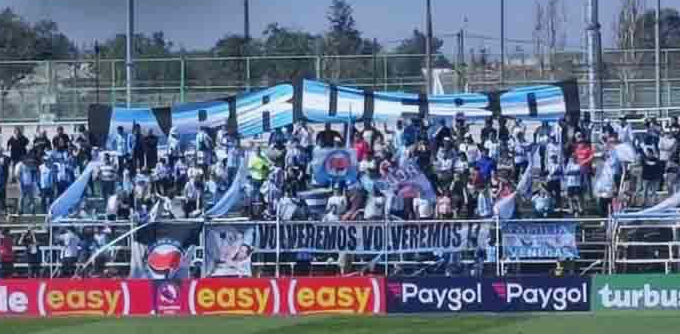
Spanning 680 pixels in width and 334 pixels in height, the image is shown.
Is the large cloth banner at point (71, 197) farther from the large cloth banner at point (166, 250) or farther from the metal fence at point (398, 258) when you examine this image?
the large cloth banner at point (166, 250)

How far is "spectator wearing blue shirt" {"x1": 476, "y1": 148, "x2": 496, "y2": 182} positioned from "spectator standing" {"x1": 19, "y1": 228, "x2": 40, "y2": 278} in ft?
32.0

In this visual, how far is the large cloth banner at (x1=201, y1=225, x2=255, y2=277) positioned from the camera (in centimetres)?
3425

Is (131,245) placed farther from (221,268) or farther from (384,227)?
(384,227)

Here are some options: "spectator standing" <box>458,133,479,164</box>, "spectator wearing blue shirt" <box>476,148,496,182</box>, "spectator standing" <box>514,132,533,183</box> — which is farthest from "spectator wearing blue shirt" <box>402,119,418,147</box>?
"spectator standing" <box>514,132,533,183</box>

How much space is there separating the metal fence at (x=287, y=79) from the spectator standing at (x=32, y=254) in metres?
10.2

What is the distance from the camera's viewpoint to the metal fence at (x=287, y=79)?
47.4 m

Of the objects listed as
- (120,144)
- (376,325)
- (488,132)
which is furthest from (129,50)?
(376,325)

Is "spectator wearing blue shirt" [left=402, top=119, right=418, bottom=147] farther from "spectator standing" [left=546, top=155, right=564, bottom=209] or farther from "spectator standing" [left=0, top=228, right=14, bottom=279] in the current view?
"spectator standing" [left=0, top=228, right=14, bottom=279]

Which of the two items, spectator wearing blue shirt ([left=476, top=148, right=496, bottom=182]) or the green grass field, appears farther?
spectator wearing blue shirt ([left=476, top=148, right=496, bottom=182])

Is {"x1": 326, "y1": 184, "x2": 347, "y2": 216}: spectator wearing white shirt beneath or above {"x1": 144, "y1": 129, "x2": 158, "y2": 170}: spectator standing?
beneath

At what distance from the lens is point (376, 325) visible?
29172mm

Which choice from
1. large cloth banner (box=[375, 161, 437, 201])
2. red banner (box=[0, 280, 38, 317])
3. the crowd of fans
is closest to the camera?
red banner (box=[0, 280, 38, 317])

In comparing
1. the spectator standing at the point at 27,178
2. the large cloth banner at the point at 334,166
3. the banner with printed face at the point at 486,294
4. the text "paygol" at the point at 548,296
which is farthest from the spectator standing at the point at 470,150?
the spectator standing at the point at 27,178

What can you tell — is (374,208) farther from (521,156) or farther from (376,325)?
(376,325)
